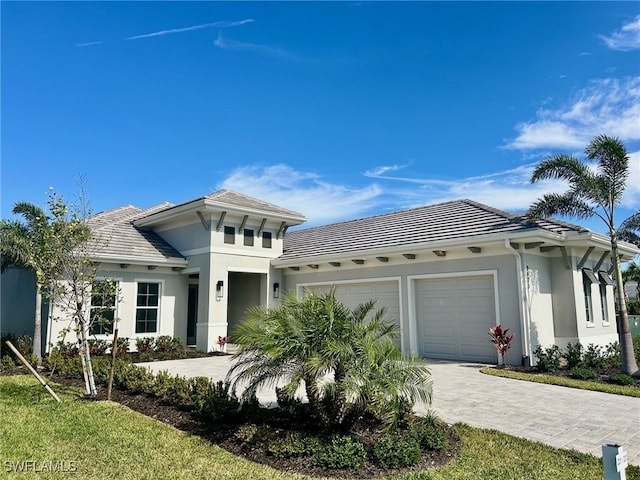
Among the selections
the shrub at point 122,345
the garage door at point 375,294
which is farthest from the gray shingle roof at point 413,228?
the shrub at point 122,345

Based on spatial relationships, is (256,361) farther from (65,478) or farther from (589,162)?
(589,162)

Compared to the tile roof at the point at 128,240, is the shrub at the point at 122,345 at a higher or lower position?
lower

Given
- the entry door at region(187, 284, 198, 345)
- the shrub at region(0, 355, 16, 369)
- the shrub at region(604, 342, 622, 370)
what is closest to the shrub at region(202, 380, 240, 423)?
the shrub at region(0, 355, 16, 369)

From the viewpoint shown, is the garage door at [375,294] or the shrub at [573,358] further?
the garage door at [375,294]

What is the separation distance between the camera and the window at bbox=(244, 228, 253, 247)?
16.8 m

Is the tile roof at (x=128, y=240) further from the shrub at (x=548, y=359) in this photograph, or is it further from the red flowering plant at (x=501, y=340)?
the shrub at (x=548, y=359)

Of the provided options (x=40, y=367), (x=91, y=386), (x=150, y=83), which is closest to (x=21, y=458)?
(x=91, y=386)

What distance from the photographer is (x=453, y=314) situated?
43.7ft

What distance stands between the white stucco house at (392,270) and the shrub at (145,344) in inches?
15.8

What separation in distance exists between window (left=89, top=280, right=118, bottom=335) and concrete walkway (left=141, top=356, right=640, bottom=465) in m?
3.11

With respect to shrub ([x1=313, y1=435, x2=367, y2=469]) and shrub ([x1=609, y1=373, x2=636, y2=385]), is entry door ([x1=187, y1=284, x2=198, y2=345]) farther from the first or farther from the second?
shrub ([x1=609, y1=373, x2=636, y2=385])

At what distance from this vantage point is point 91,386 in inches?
324

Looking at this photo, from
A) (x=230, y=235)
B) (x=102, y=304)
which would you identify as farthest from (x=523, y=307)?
(x=102, y=304)

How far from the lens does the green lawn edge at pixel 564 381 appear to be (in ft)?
28.7
